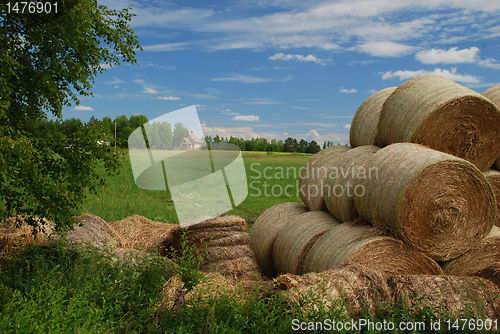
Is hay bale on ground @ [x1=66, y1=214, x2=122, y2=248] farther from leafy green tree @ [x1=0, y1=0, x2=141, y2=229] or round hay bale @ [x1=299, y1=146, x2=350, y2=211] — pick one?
round hay bale @ [x1=299, y1=146, x2=350, y2=211]

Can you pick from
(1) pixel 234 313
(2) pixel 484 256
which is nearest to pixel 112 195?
(1) pixel 234 313

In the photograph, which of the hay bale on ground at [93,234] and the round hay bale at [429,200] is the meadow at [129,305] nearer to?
the hay bale on ground at [93,234]

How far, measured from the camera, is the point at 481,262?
495cm

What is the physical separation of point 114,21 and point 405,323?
6184mm

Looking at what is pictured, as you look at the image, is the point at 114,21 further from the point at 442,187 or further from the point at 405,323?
the point at 405,323

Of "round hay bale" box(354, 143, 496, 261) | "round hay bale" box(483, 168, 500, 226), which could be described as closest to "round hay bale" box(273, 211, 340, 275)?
"round hay bale" box(354, 143, 496, 261)

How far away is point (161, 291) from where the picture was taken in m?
4.41

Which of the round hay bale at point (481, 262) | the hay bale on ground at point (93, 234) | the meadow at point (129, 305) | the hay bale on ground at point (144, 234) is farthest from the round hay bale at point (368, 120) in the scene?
the hay bale on ground at point (93, 234)

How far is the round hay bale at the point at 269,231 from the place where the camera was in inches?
258

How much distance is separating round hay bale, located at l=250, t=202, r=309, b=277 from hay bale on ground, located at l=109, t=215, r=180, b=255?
1563mm

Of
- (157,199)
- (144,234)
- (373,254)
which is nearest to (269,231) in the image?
(373,254)

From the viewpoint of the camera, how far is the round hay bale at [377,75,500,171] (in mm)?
5076

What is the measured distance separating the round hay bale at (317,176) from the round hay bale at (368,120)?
0.42 m

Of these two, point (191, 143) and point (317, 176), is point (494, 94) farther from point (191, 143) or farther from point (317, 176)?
point (191, 143)
